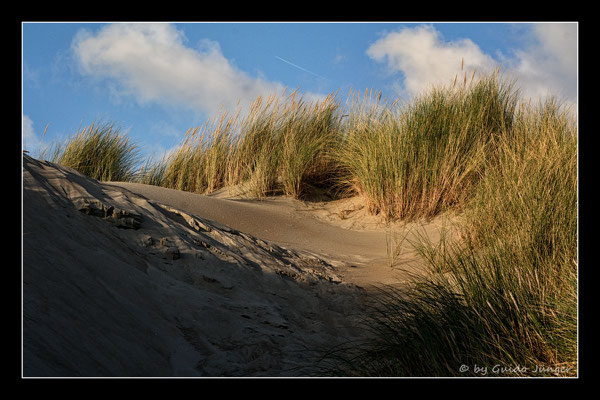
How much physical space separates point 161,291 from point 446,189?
3.62 meters

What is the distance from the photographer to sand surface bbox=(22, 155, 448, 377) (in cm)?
191

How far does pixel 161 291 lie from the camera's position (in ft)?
8.46

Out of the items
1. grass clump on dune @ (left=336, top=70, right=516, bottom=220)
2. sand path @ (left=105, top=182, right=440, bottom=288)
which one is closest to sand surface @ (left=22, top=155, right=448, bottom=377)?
sand path @ (left=105, top=182, right=440, bottom=288)

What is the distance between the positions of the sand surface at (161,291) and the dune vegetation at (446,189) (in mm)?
297

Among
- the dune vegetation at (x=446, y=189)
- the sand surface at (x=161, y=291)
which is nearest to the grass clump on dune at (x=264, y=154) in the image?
the dune vegetation at (x=446, y=189)

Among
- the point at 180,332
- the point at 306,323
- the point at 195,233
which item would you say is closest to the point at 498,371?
the point at 306,323

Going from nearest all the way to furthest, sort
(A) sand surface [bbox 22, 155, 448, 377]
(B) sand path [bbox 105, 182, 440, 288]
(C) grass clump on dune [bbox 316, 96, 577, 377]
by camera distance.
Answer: (A) sand surface [bbox 22, 155, 448, 377] → (C) grass clump on dune [bbox 316, 96, 577, 377] → (B) sand path [bbox 105, 182, 440, 288]

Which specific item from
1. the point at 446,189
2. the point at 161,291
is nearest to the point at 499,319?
the point at 161,291

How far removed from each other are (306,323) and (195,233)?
1.11 meters

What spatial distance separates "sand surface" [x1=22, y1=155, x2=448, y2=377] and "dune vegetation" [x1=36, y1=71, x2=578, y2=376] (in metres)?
0.30

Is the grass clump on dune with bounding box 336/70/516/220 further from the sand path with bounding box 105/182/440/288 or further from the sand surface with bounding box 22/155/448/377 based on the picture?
the sand surface with bounding box 22/155/448/377

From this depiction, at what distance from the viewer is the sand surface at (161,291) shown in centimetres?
191

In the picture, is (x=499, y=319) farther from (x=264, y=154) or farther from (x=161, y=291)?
(x=264, y=154)

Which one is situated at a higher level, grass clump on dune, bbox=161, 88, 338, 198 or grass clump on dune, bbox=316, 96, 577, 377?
grass clump on dune, bbox=161, 88, 338, 198
